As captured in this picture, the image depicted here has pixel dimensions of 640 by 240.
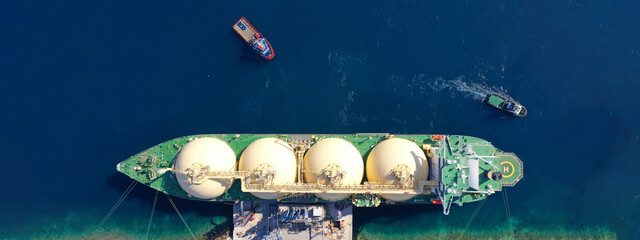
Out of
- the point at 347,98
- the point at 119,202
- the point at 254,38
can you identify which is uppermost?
the point at 254,38

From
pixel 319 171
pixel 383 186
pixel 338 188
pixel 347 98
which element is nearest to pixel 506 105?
pixel 383 186

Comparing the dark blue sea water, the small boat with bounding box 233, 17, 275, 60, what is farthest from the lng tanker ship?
the small boat with bounding box 233, 17, 275, 60

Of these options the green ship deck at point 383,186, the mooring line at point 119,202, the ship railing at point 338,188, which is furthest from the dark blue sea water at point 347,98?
the ship railing at point 338,188

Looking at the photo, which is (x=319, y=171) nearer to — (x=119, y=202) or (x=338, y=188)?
(x=338, y=188)

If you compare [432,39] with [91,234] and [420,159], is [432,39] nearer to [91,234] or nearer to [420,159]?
[420,159]

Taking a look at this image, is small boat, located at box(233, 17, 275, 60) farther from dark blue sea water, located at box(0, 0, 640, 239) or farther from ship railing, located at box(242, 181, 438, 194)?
ship railing, located at box(242, 181, 438, 194)

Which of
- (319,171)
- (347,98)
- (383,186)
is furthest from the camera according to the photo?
(347,98)

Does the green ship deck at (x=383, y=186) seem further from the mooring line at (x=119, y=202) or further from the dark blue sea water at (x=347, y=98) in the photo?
the mooring line at (x=119, y=202)
